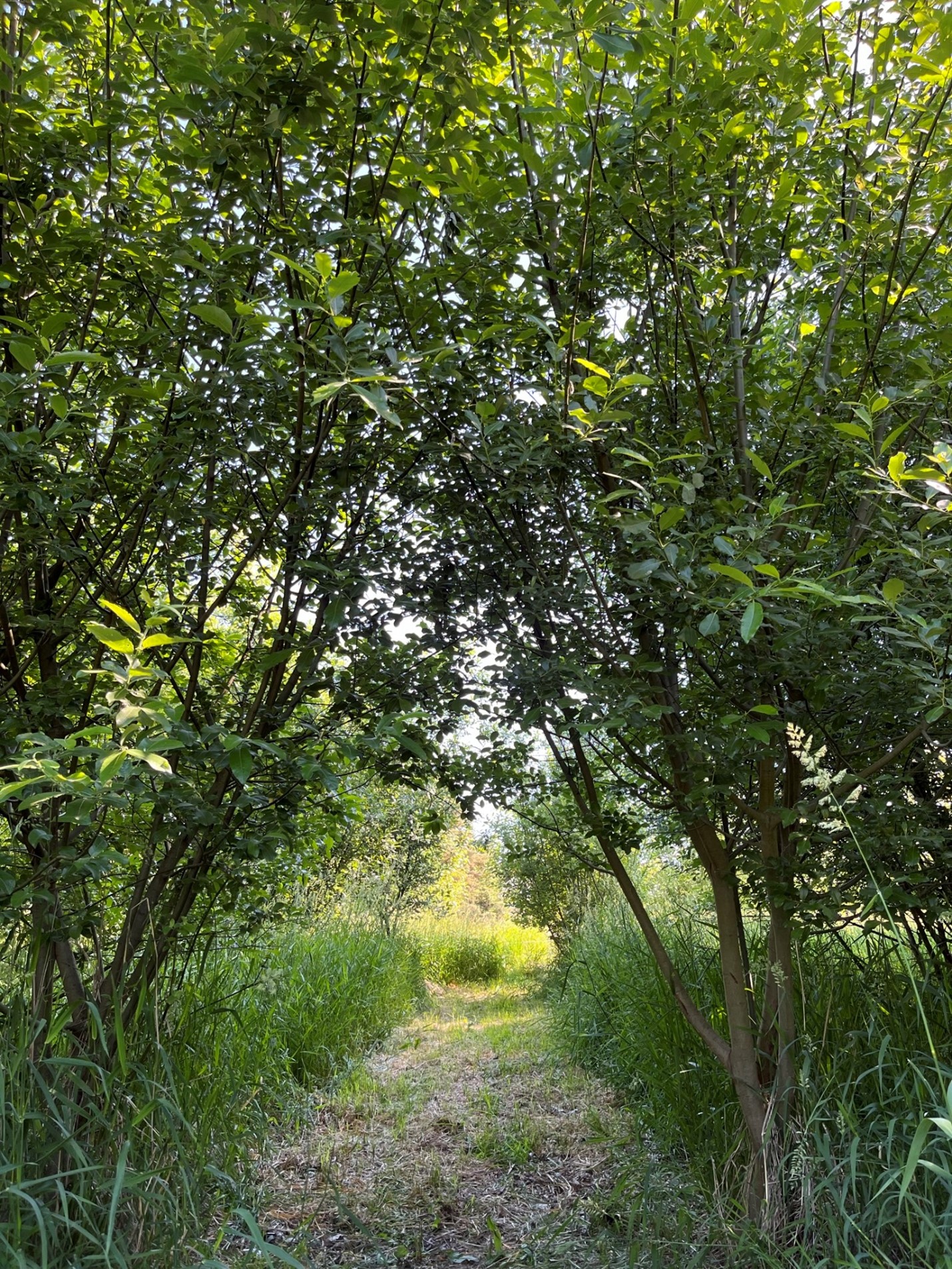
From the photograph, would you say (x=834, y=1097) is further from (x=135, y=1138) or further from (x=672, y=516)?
(x=135, y=1138)

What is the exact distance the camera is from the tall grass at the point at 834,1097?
1812 mm

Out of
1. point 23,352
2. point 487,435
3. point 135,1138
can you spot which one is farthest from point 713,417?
point 135,1138

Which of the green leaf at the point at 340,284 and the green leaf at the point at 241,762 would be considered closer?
the green leaf at the point at 340,284

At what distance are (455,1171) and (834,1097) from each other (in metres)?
1.57

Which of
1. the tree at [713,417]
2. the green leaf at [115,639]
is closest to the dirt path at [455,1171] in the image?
the tree at [713,417]

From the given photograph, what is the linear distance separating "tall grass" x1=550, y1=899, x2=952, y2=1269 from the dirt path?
31cm

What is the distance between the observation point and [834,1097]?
6.97 feet

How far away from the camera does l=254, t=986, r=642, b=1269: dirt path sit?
2.46 meters

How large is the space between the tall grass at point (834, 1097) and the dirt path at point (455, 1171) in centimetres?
31

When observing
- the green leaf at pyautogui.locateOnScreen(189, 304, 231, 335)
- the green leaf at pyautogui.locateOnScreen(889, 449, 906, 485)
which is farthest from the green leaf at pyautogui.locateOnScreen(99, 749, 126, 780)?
the green leaf at pyautogui.locateOnScreen(889, 449, 906, 485)

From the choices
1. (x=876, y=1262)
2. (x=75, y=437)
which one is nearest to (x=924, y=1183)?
(x=876, y=1262)

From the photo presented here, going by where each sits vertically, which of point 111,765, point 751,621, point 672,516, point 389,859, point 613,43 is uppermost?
point 613,43

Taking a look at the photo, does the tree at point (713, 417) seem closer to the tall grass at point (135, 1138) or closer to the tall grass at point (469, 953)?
the tall grass at point (135, 1138)

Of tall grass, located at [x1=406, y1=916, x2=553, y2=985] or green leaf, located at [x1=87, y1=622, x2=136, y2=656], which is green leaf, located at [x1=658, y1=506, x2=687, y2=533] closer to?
green leaf, located at [x1=87, y1=622, x2=136, y2=656]
